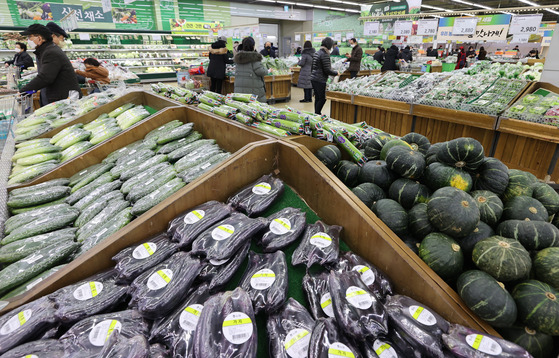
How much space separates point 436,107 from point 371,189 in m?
3.33

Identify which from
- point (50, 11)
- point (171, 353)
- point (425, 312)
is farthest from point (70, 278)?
point (50, 11)

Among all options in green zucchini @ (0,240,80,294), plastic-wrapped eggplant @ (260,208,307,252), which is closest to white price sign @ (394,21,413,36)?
plastic-wrapped eggplant @ (260,208,307,252)

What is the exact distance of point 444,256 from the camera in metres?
1.06

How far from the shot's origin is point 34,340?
3.07 feet

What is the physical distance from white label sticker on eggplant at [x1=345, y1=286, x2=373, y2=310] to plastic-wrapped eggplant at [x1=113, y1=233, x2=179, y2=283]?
718 mm

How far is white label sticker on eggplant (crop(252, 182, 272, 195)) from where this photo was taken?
1.47 meters

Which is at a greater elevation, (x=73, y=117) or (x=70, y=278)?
(x=73, y=117)

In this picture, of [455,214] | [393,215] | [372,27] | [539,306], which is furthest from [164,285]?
[372,27]

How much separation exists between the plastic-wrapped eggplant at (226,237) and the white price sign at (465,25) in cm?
1030

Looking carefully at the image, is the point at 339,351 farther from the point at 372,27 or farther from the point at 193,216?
the point at 372,27

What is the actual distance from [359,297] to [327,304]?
123 millimetres

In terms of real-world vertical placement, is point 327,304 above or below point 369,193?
below

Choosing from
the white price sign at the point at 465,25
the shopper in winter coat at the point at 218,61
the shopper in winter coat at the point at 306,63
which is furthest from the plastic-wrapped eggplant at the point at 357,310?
the white price sign at the point at 465,25

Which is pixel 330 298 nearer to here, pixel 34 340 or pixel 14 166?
pixel 34 340
